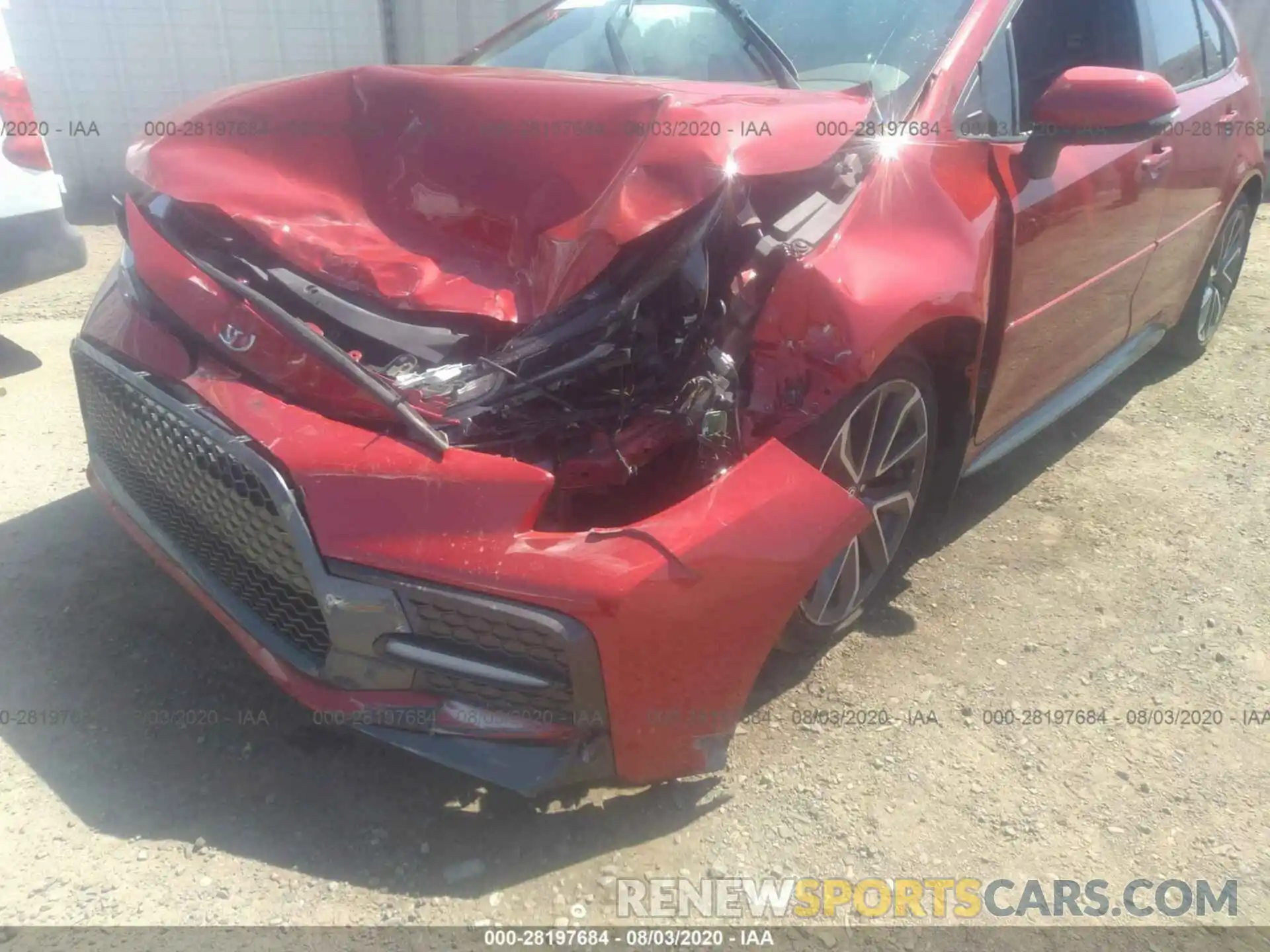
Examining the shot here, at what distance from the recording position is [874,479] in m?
2.60

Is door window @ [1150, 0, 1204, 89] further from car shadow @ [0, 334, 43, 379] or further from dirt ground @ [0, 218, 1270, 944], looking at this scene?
car shadow @ [0, 334, 43, 379]

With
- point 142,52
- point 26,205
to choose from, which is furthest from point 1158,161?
point 142,52

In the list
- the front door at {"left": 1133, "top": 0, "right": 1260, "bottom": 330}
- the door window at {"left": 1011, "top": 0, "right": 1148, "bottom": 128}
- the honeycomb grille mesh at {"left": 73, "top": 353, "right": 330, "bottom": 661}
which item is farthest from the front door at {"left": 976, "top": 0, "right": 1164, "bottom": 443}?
the honeycomb grille mesh at {"left": 73, "top": 353, "right": 330, "bottom": 661}

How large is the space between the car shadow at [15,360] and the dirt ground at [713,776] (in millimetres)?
1251

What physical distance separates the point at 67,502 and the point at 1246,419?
4.80 m

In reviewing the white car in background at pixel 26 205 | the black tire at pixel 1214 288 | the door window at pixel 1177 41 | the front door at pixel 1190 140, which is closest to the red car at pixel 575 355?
the front door at pixel 1190 140

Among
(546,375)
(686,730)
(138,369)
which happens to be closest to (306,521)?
(546,375)

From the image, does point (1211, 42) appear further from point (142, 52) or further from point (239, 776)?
point (142, 52)

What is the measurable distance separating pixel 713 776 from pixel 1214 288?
405cm

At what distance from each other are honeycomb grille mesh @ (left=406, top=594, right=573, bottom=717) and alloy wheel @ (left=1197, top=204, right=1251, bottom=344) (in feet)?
13.7

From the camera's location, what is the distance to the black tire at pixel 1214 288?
4.61 metres

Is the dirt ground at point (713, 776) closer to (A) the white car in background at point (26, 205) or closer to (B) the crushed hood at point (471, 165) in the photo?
(B) the crushed hood at point (471, 165)

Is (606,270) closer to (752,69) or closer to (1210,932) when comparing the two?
(752,69)

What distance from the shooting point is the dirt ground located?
201cm
